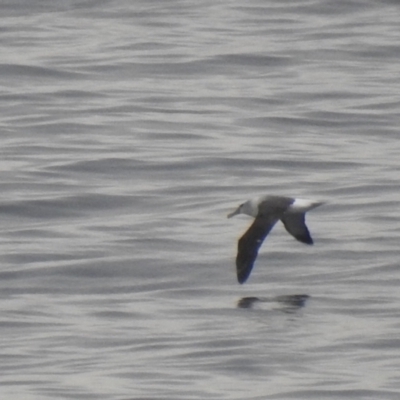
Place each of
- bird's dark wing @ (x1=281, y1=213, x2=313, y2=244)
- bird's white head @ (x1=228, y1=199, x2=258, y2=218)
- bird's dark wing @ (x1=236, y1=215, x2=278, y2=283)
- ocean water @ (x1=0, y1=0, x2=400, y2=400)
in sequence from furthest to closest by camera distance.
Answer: bird's dark wing @ (x1=281, y1=213, x2=313, y2=244) < bird's white head @ (x1=228, y1=199, x2=258, y2=218) < bird's dark wing @ (x1=236, y1=215, x2=278, y2=283) < ocean water @ (x1=0, y1=0, x2=400, y2=400)

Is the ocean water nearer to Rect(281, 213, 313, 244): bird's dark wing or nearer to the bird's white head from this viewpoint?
Rect(281, 213, 313, 244): bird's dark wing

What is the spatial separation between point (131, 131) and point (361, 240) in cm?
531

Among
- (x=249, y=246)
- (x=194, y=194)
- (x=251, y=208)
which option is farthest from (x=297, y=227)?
(x=194, y=194)

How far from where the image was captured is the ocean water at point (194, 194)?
10383 mm

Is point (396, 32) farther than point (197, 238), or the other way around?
point (396, 32)

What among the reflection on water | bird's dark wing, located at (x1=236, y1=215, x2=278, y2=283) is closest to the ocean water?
the reflection on water

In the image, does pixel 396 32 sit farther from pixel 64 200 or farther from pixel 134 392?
pixel 134 392

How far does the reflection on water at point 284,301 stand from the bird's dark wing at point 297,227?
0.70 meters

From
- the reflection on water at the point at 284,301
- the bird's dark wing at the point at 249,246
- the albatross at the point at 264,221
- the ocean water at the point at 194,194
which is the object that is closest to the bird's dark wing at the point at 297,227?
the albatross at the point at 264,221

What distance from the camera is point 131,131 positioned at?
18250 mm

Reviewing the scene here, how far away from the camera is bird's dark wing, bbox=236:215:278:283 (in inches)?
457

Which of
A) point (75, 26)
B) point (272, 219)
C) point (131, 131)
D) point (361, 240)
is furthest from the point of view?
point (75, 26)

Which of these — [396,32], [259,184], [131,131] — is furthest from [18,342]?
[396,32]

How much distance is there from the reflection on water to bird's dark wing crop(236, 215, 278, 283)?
208mm
